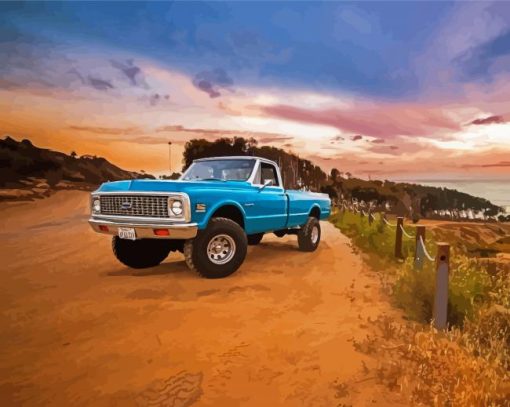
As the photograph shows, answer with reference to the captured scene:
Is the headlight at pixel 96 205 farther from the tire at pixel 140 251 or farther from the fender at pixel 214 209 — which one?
the fender at pixel 214 209

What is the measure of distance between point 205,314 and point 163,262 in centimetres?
284

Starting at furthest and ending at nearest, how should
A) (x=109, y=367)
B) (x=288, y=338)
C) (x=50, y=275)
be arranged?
(x=50, y=275), (x=288, y=338), (x=109, y=367)

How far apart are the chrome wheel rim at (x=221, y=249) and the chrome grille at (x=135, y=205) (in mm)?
784

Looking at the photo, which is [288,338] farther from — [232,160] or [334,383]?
[232,160]

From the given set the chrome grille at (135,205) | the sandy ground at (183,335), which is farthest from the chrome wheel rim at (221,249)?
the chrome grille at (135,205)

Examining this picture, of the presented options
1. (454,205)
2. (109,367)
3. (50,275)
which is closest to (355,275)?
(109,367)

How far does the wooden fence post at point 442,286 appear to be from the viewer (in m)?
3.36

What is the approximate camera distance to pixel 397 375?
8.37ft

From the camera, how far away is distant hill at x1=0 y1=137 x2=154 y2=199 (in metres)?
17.6

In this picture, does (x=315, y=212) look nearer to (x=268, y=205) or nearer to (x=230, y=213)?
→ (x=268, y=205)

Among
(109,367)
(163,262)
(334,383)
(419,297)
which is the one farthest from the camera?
(163,262)

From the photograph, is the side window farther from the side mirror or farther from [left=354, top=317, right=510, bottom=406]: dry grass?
[left=354, top=317, right=510, bottom=406]: dry grass

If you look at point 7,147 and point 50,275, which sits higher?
point 7,147

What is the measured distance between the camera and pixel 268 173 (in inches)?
267
